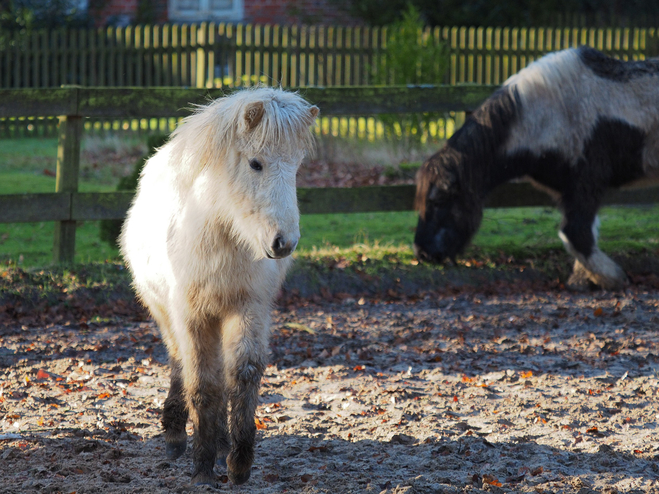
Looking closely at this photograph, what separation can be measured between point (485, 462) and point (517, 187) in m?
4.86

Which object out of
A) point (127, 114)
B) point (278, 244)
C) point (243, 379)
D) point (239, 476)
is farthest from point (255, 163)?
point (127, 114)

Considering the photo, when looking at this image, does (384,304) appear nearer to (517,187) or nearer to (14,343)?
(517,187)

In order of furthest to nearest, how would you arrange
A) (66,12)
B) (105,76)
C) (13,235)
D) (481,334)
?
(66,12)
(105,76)
(13,235)
(481,334)

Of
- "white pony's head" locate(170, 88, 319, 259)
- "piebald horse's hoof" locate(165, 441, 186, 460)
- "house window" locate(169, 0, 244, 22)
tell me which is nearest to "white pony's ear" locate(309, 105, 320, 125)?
"white pony's head" locate(170, 88, 319, 259)

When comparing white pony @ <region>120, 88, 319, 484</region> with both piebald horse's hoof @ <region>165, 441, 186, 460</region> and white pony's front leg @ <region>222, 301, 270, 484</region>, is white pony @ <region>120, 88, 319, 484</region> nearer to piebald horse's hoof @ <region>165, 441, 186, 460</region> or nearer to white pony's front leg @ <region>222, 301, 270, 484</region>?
white pony's front leg @ <region>222, 301, 270, 484</region>

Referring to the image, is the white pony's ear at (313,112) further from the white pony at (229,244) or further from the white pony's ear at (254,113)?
the white pony's ear at (254,113)

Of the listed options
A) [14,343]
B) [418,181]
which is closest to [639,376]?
[418,181]

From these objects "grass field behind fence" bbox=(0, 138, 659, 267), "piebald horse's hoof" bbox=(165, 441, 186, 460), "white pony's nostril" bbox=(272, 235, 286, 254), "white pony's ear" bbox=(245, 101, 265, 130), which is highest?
"white pony's ear" bbox=(245, 101, 265, 130)

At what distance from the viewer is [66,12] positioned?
1806 cm

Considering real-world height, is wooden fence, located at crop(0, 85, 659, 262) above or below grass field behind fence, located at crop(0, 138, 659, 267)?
above

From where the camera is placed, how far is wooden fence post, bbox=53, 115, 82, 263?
274 inches

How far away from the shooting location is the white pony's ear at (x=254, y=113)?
319 cm

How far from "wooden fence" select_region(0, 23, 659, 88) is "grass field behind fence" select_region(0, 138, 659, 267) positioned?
146 inches

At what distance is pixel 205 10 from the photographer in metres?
18.7
